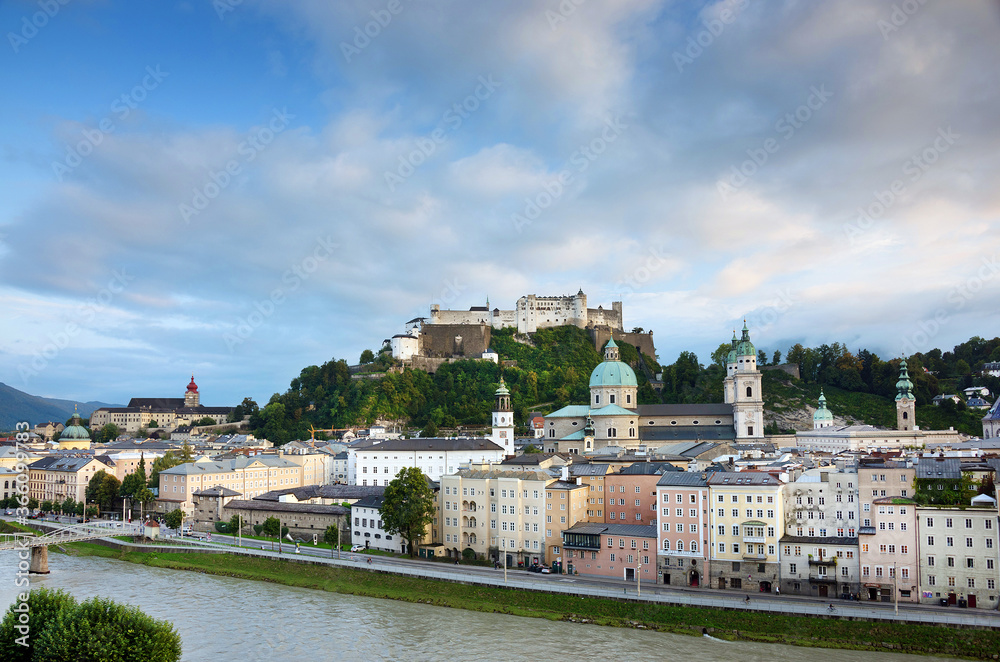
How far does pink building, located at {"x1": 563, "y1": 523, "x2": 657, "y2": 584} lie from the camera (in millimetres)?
33938

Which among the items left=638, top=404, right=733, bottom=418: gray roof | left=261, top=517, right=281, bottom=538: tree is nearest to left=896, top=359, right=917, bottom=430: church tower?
left=638, top=404, right=733, bottom=418: gray roof

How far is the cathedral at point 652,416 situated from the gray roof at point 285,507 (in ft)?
73.0

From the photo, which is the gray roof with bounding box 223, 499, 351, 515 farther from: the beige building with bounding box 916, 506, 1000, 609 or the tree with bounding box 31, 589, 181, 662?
the beige building with bounding box 916, 506, 1000, 609

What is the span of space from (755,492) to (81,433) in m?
79.5

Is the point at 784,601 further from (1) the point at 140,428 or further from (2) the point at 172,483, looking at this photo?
(1) the point at 140,428

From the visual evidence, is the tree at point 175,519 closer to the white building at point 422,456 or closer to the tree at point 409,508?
the white building at point 422,456

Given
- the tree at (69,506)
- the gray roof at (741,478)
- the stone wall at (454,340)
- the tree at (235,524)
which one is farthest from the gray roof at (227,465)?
the stone wall at (454,340)

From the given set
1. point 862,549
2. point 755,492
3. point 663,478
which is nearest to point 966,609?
point 862,549

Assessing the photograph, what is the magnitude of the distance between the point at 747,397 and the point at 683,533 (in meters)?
36.7

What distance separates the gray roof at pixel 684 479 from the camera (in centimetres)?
3438

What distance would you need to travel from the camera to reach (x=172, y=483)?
55500mm

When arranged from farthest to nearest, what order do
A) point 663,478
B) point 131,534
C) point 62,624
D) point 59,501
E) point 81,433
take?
point 81,433, point 59,501, point 131,534, point 663,478, point 62,624

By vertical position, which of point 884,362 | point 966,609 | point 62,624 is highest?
point 884,362

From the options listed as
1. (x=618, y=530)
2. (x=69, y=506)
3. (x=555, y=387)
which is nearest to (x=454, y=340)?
(x=555, y=387)
